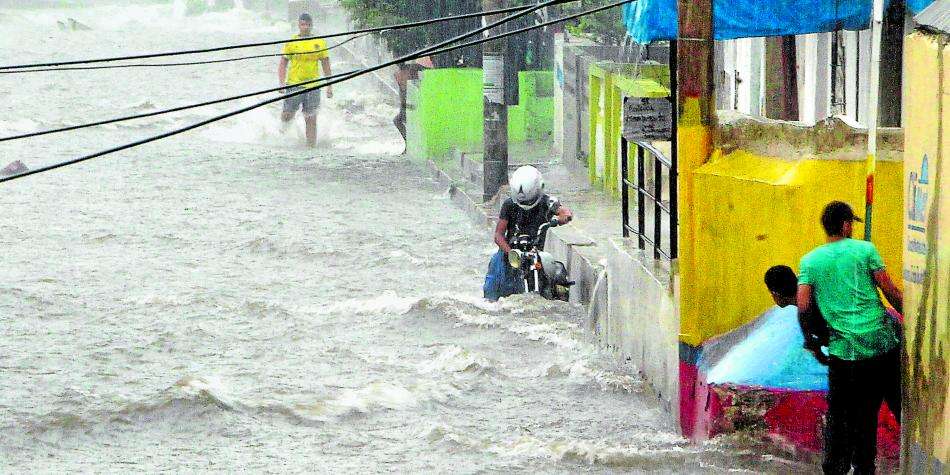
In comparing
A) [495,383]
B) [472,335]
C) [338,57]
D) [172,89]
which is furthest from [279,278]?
[338,57]

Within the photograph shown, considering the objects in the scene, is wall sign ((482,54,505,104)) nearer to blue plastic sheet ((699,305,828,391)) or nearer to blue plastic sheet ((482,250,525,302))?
blue plastic sheet ((482,250,525,302))

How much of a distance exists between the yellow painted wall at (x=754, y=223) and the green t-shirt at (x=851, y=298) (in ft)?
3.57

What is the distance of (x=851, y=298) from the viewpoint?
7.11 m

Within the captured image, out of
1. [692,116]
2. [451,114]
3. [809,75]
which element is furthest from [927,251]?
[451,114]

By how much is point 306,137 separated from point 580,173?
739 cm

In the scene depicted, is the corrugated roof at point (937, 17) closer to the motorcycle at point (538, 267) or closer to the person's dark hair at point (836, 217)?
the person's dark hair at point (836, 217)

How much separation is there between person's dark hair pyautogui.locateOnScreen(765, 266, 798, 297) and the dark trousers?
55 centimetres

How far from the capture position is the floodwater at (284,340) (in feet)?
30.3

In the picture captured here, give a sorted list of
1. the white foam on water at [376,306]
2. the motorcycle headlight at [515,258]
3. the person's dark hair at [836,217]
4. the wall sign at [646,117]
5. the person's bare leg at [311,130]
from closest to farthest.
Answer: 1. the person's dark hair at [836,217]
2. the wall sign at [646,117]
3. the motorcycle headlight at [515,258]
4. the white foam on water at [376,306]
5. the person's bare leg at [311,130]

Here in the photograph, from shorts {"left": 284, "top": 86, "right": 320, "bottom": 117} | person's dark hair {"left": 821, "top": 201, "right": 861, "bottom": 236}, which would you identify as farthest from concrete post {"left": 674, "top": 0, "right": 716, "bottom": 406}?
shorts {"left": 284, "top": 86, "right": 320, "bottom": 117}

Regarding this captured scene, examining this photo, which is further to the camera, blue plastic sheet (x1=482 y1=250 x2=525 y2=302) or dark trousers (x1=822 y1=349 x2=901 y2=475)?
blue plastic sheet (x1=482 y1=250 x2=525 y2=302)

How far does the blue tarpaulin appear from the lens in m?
10.7

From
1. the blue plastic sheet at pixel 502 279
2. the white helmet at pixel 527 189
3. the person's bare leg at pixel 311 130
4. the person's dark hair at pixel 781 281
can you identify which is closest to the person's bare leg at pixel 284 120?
the person's bare leg at pixel 311 130

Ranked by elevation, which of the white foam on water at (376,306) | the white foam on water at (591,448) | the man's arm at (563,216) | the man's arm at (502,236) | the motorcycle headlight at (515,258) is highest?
the man's arm at (563,216)
